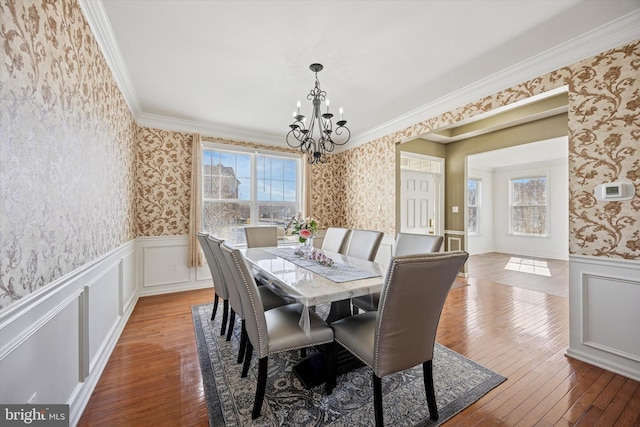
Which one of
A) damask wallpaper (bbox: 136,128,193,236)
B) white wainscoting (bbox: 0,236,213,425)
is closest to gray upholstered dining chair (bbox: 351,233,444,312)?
white wainscoting (bbox: 0,236,213,425)

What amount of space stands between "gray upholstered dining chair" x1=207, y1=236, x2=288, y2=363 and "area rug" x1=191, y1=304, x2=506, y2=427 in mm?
226

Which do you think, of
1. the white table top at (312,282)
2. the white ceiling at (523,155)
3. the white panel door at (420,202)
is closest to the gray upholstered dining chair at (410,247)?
the white table top at (312,282)

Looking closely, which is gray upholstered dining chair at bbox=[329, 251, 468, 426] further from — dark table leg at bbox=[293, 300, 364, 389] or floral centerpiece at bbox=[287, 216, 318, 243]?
floral centerpiece at bbox=[287, 216, 318, 243]

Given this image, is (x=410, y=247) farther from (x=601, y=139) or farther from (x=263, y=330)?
(x=601, y=139)

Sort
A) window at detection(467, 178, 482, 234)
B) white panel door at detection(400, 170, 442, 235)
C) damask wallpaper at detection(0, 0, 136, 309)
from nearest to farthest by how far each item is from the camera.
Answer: damask wallpaper at detection(0, 0, 136, 309) → white panel door at detection(400, 170, 442, 235) → window at detection(467, 178, 482, 234)

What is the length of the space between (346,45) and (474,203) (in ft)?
22.0

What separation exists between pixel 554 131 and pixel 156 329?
5541mm

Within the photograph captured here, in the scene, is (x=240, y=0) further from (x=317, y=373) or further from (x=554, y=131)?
(x=554, y=131)

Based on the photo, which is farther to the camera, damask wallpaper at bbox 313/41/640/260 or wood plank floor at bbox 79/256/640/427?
damask wallpaper at bbox 313/41/640/260

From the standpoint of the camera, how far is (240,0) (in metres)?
1.74

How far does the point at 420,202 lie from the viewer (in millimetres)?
4961

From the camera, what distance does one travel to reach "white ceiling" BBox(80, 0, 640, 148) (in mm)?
1820

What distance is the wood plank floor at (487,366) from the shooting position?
5.09ft

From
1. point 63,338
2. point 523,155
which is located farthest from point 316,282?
point 523,155
